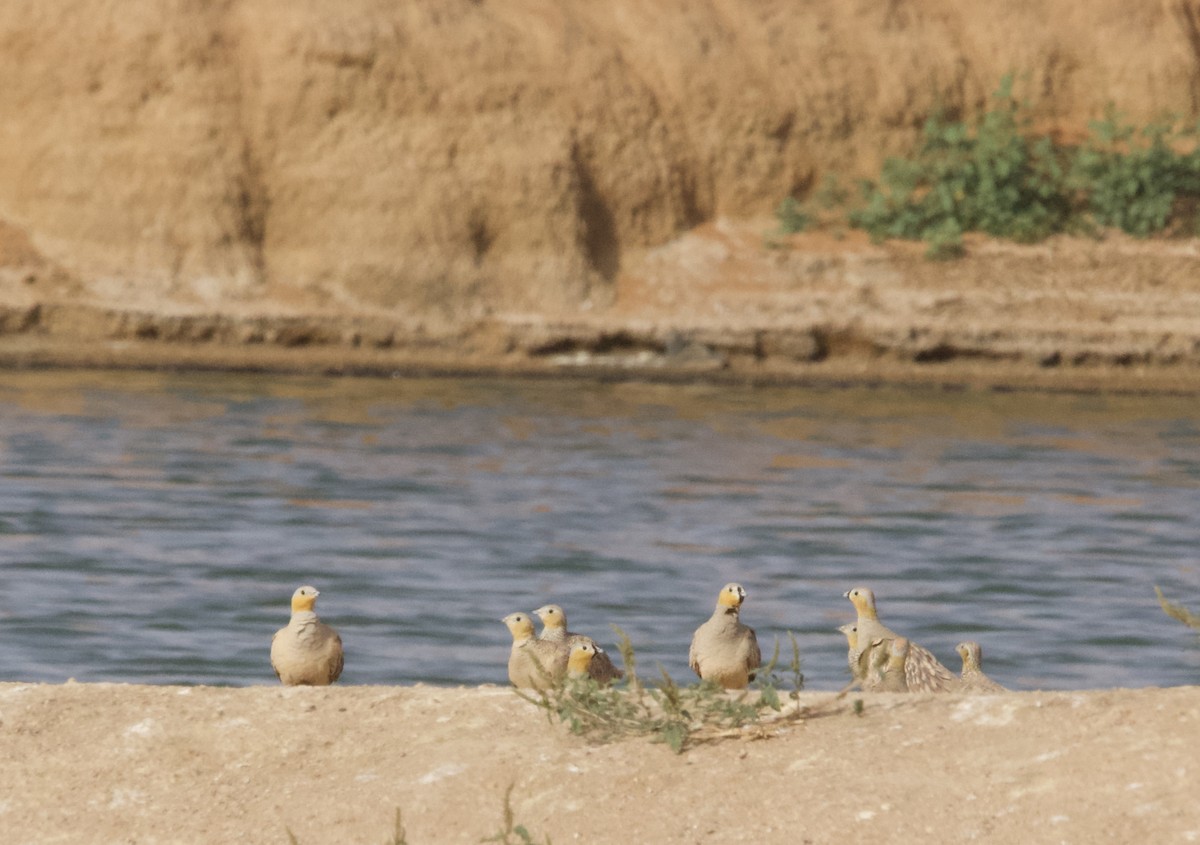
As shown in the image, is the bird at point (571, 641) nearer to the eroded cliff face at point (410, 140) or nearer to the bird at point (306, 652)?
the bird at point (306, 652)

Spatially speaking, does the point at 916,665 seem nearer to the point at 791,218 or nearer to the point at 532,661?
the point at 532,661

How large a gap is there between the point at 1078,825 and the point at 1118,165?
19.2m

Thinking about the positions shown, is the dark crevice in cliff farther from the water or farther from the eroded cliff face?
the water

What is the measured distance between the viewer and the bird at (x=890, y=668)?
6.66 m

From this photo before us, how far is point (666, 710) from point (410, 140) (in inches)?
691

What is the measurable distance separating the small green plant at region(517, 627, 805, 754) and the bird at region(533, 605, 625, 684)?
0.91ft

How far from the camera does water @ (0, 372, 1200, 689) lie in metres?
10.6

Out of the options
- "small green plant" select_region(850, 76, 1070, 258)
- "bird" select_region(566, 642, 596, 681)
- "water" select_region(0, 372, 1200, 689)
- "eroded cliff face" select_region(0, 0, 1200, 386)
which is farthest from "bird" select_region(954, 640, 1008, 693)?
"small green plant" select_region(850, 76, 1070, 258)

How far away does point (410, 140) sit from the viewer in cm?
2286

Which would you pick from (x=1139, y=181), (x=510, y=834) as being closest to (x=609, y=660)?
(x=510, y=834)

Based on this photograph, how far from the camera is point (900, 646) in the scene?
675cm

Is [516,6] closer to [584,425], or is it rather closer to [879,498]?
[584,425]

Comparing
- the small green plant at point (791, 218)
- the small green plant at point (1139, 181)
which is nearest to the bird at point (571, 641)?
the small green plant at point (791, 218)

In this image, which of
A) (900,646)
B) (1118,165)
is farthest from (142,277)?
(900,646)
